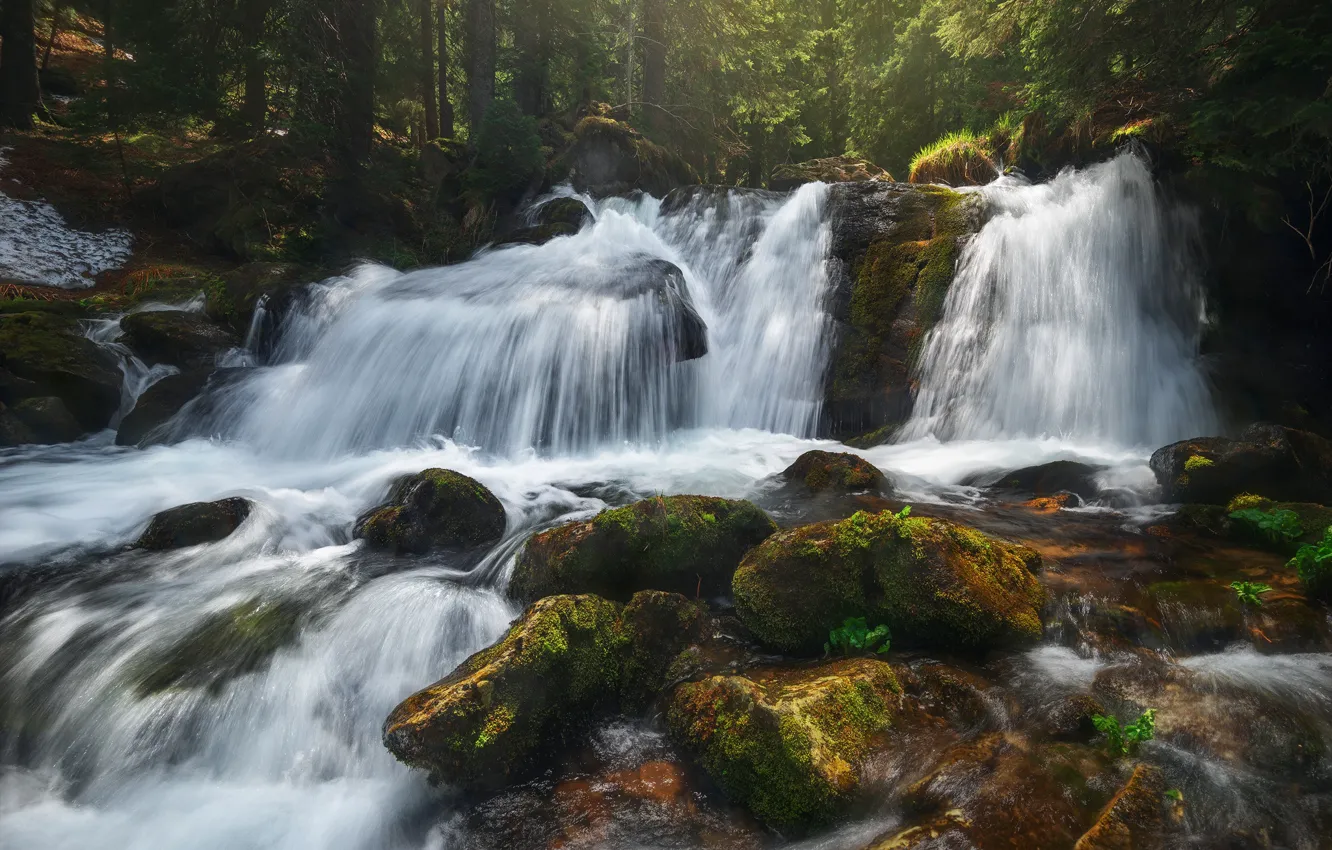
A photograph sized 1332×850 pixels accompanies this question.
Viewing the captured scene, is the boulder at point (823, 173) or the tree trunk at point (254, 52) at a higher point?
the tree trunk at point (254, 52)

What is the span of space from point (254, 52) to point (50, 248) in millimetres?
5949

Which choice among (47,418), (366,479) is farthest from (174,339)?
(366,479)

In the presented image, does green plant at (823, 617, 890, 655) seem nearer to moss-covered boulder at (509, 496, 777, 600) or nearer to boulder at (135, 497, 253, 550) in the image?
moss-covered boulder at (509, 496, 777, 600)

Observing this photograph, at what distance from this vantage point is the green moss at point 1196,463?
6078 millimetres

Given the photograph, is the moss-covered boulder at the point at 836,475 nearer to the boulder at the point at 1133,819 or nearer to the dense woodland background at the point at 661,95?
the boulder at the point at 1133,819

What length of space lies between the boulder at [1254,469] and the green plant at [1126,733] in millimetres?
4090

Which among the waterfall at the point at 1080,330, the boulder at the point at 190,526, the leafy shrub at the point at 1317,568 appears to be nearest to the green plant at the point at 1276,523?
the leafy shrub at the point at 1317,568

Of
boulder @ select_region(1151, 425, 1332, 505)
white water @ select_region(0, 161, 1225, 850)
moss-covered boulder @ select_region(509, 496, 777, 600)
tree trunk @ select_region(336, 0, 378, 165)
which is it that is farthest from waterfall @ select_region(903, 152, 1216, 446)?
tree trunk @ select_region(336, 0, 378, 165)

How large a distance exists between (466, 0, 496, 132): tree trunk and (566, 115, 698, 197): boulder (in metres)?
2.46

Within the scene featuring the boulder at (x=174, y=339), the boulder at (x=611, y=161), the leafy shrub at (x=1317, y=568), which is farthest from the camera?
the boulder at (x=611, y=161)

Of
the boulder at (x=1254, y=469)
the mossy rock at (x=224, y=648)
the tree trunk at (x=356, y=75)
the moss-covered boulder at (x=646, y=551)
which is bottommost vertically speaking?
the mossy rock at (x=224, y=648)

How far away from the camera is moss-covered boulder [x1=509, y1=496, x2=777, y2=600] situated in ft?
15.1

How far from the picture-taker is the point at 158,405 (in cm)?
925

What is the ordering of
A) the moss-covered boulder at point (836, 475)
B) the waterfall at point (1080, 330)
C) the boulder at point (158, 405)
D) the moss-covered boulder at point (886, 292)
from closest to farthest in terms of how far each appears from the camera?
the moss-covered boulder at point (836, 475)
the waterfall at point (1080, 330)
the boulder at point (158, 405)
the moss-covered boulder at point (886, 292)
